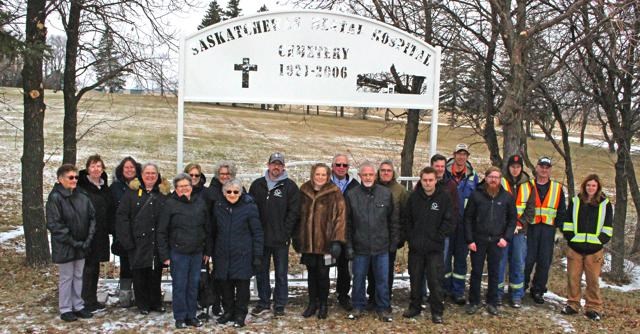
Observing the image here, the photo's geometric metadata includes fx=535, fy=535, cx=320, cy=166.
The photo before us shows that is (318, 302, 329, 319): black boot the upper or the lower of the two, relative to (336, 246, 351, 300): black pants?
lower

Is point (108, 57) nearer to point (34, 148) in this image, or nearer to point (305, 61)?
point (34, 148)

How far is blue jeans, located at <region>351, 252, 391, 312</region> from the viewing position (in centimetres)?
582

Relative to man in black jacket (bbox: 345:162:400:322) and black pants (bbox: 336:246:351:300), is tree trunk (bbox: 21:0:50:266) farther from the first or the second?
man in black jacket (bbox: 345:162:400:322)

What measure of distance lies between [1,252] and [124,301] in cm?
372

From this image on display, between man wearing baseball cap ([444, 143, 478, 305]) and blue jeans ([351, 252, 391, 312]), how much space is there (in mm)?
1058

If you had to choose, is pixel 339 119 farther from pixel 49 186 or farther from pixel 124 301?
pixel 124 301

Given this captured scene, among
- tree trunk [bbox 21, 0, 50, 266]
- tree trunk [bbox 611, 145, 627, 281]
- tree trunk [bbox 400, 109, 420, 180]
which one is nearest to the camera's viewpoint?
tree trunk [bbox 21, 0, 50, 266]

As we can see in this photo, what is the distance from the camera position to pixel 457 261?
6.43 metres

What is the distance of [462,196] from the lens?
250 inches

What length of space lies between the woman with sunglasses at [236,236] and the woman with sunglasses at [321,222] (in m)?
0.52

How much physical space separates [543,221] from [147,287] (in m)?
4.62

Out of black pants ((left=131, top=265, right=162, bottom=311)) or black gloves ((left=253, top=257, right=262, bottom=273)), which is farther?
black pants ((left=131, top=265, right=162, bottom=311))

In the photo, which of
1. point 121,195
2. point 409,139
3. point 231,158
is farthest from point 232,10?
point 121,195

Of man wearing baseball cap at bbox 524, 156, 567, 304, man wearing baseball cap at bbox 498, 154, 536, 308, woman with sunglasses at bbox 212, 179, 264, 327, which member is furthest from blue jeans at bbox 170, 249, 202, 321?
man wearing baseball cap at bbox 524, 156, 567, 304
